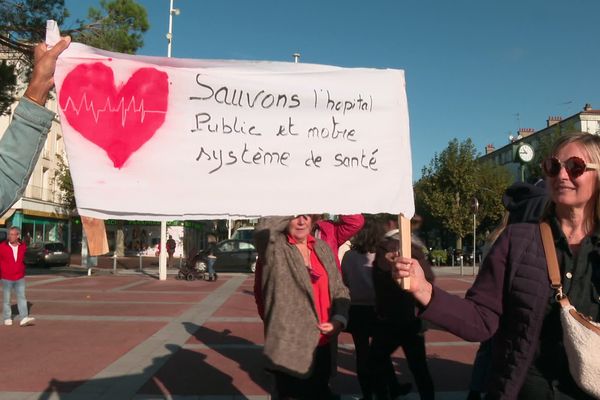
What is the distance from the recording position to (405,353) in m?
4.77

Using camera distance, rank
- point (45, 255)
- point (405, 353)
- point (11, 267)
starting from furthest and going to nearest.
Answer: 1. point (45, 255)
2. point (11, 267)
3. point (405, 353)

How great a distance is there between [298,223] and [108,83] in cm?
144

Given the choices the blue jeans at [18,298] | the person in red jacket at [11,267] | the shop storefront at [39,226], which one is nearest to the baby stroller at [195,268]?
the person in red jacket at [11,267]

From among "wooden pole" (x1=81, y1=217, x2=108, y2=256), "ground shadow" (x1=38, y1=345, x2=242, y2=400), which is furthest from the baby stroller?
"wooden pole" (x1=81, y1=217, x2=108, y2=256)

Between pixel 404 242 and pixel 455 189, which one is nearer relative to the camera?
pixel 404 242

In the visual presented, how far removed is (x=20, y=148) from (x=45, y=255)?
94.1 ft

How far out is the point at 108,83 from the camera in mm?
2654

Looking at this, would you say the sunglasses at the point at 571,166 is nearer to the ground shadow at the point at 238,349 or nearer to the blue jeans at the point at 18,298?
the ground shadow at the point at 238,349

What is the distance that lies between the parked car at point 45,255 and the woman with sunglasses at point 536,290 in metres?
29.1

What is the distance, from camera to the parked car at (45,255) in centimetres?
2780

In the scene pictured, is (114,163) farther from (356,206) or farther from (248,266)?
(248,266)

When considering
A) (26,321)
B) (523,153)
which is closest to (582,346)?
(523,153)

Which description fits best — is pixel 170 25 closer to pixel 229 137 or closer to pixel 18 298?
pixel 18 298

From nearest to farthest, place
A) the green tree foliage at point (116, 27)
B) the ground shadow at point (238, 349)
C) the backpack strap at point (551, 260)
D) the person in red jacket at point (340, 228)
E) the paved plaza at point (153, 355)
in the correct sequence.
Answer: the backpack strap at point (551, 260)
the person in red jacket at point (340, 228)
the paved plaza at point (153, 355)
the ground shadow at point (238, 349)
the green tree foliage at point (116, 27)
